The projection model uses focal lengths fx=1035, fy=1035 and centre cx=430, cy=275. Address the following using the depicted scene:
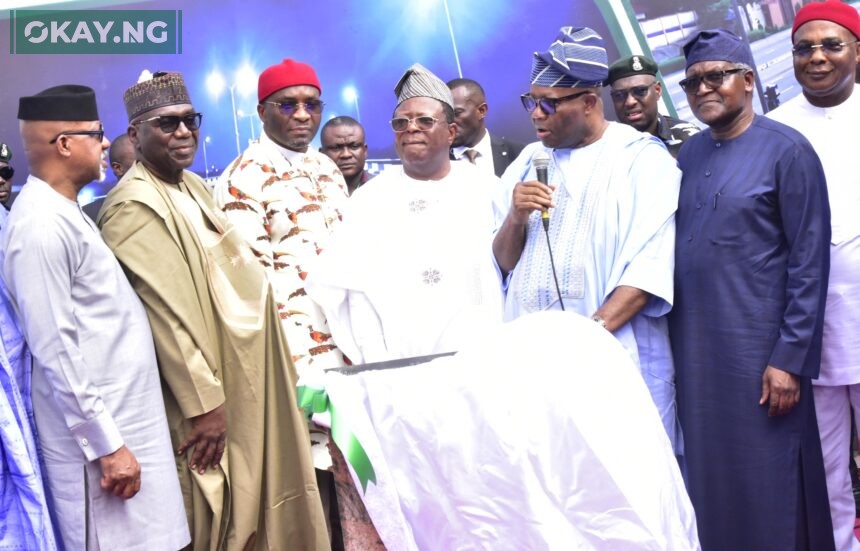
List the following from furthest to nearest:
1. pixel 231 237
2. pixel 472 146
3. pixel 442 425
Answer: pixel 472 146, pixel 231 237, pixel 442 425

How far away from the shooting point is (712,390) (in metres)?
3.91

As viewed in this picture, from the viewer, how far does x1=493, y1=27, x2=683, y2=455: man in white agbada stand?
3.87 meters

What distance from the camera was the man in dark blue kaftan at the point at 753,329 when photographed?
3.79 metres

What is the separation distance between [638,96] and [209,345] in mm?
2901

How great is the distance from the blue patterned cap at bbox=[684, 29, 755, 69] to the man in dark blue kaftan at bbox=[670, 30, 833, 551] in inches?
1.2

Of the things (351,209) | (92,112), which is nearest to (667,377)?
(351,209)

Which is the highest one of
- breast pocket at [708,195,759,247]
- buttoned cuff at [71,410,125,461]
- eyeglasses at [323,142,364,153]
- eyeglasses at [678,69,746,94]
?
eyeglasses at [323,142,364,153]

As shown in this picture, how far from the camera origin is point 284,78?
4.88 m

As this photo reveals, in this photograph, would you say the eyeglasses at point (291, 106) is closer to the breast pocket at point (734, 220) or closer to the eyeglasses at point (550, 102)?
the eyeglasses at point (550, 102)

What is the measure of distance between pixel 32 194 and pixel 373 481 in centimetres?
171

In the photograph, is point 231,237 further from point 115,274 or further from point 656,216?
point 656,216

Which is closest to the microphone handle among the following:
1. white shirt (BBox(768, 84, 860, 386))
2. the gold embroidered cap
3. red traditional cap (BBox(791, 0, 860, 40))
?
white shirt (BBox(768, 84, 860, 386))

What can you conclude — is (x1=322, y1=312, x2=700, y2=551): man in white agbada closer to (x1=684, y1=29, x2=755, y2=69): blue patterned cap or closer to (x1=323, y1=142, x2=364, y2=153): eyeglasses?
(x1=684, y1=29, x2=755, y2=69): blue patterned cap

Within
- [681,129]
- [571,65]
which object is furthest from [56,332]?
[681,129]
